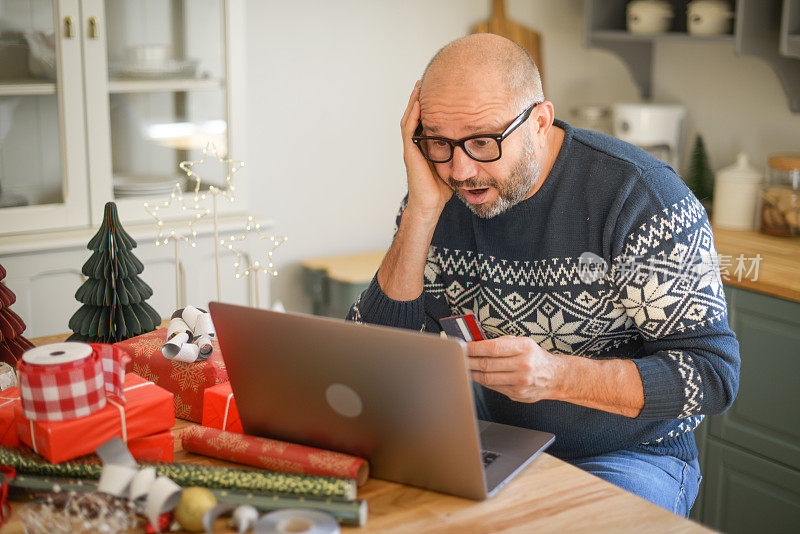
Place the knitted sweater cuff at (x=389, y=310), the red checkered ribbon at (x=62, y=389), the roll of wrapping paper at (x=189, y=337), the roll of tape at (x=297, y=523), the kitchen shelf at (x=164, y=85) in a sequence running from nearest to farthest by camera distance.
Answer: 1. the roll of tape at (x=297, y=523)
2. the red checkered ribbon at (x=62, y=389)
3. the roll of wrapping paper at (x=189, y=337)
4. the knitted sweater cuff at (x=389, y=310)
5. the kitchen shelf at (x=164, y=85)

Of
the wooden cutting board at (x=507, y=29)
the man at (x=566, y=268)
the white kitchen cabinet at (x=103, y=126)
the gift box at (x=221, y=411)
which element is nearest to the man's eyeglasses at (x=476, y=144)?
the man at (x=566, y=268)

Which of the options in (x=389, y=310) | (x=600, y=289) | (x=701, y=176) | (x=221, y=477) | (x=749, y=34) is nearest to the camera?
(x=221, y=477)

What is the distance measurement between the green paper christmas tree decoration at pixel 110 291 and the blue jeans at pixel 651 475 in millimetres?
835

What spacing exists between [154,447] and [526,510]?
51 centimetres

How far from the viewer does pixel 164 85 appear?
2.54 meters

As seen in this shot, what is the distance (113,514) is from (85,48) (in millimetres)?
1671

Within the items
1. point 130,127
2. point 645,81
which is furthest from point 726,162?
point 130,127

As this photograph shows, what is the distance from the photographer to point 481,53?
4.87ft

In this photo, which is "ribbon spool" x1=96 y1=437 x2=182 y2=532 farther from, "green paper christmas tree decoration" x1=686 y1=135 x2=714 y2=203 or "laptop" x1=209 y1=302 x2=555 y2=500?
"green paper christmas tree decoration" x1=686 y1=135 x2=714 y2=203

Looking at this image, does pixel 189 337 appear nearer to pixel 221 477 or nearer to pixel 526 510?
pixel 221 477

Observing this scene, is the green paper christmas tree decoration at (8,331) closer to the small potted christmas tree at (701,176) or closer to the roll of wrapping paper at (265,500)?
the roll of wrapping paper at (265,500)

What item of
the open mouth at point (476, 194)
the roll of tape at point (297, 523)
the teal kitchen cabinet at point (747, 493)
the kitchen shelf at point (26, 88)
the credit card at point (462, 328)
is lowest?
the teal kitchen cabinet at point (747, 493)

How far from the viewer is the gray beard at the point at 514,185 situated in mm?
1524

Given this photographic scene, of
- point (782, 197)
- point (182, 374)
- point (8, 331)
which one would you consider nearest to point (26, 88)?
point (8, 331)
